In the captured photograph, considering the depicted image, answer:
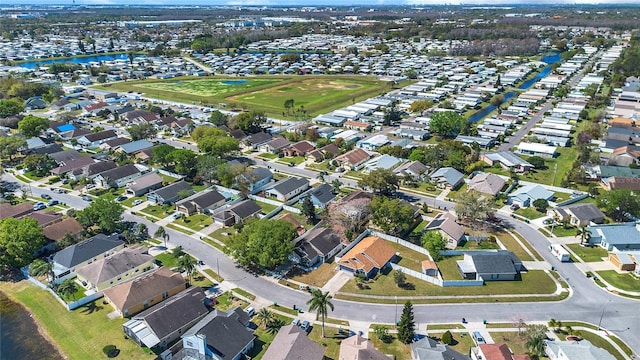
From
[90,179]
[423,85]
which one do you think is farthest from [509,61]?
[90,179]

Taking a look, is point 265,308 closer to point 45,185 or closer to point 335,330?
point 335,330

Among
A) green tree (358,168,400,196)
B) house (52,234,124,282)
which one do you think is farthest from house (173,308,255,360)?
green tree (358,168,400,196)

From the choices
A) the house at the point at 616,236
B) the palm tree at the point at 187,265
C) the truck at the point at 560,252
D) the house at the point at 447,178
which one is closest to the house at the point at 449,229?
the truck at the point at 560,252

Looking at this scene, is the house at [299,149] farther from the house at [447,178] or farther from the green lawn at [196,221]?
the green lawn at [196,221]

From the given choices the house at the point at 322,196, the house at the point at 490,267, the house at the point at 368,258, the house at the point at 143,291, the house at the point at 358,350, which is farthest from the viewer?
the house at the point at 322,196

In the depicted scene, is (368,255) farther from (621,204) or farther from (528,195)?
(621,204)

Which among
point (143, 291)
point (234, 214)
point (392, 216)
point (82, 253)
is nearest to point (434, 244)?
point (392, 216)

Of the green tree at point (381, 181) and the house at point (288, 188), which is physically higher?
the green tree at point (381, 181)
